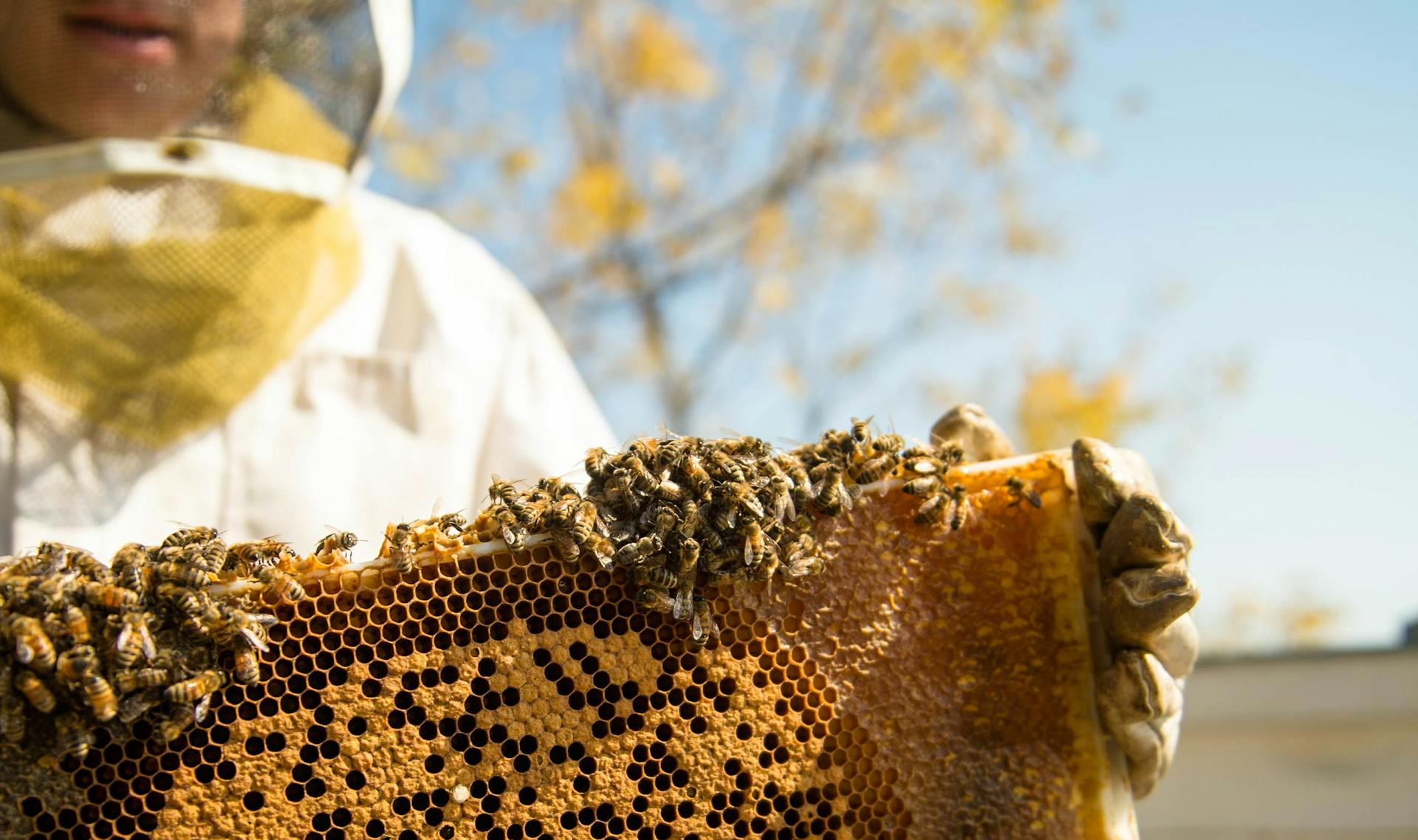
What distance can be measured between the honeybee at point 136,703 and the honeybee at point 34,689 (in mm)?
84

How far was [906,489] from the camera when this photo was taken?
1.76 metres

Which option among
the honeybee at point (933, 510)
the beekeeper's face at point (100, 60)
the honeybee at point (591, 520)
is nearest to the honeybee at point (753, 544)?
the honeybee at point (591, 520)

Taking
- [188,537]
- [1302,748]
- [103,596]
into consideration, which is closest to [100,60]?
[188,537]

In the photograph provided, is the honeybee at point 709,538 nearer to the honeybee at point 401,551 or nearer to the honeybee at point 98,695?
the honeybee at point 401,551

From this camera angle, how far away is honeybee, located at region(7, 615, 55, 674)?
137 centimetres

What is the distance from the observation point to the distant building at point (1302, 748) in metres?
6.49

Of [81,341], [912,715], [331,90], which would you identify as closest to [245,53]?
[331,90]

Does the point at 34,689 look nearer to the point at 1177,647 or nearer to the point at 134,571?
the point at 134,571

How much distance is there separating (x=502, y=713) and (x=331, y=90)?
1.91m

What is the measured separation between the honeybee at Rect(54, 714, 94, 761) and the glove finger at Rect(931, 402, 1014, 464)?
1.44 metres

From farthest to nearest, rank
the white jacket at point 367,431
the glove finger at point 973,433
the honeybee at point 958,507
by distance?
the white jacket at point 367,431 < the glove finger at point 973,433 < the honeybee at point 958,507

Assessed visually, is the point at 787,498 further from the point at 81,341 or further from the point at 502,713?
the point at 81,341

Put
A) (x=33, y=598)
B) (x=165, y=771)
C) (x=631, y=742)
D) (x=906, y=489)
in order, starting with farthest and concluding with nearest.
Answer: (x=906, y=489) → (x=631, y=742) → (x=165, y=771) → (x=33, y=598)

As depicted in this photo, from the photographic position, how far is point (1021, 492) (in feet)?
6.01
